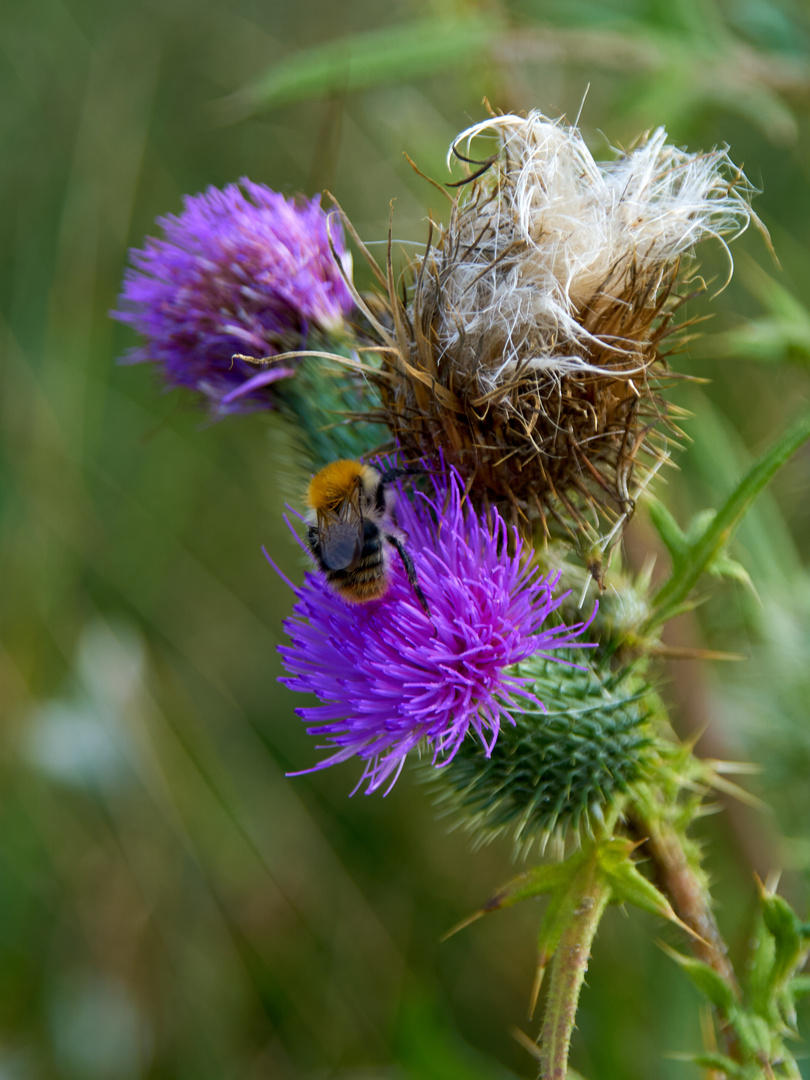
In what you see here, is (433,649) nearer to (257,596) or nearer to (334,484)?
(334,484)

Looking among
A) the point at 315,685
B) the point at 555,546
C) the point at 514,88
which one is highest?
the point at 514,88

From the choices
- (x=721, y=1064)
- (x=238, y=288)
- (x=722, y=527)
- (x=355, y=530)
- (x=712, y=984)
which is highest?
(x=238, y=288)

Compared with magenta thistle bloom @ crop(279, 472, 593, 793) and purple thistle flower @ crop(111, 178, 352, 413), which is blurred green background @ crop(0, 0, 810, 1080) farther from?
magenta thistle bloom @ crop(279, 472, 593, 793)

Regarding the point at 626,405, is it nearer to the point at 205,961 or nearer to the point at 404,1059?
the point at 404,1059

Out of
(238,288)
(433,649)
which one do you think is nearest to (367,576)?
(433,649)

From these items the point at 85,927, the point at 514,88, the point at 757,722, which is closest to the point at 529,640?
the point at 757,722

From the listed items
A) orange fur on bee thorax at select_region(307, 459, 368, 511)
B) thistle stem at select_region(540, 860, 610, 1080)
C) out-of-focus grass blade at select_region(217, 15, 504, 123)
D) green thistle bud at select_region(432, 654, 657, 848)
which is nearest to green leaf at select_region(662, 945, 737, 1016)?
thistle stem at select_region(540, 860, 610, 1080)
